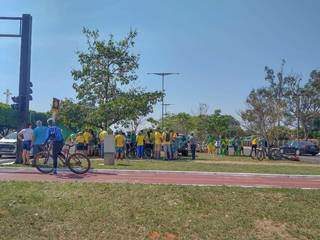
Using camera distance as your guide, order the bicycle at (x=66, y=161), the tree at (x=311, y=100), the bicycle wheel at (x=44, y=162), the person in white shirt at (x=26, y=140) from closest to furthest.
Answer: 1. the bicycle at (x=66, y=161)
2. the bicycle wheel at (x=44, y=162)
3. the person in white shirt at (x=26, y=140)
4. the tree at (x=311, y=100)

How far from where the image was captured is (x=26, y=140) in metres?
19.8

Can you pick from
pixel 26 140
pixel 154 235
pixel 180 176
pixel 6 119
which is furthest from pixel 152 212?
pixel 6 119

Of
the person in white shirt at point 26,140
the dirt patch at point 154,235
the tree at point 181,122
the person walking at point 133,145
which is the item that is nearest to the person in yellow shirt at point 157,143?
the person walking at point 133,145

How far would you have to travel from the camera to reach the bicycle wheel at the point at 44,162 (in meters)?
15.7

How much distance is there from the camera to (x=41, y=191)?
11.3 meters

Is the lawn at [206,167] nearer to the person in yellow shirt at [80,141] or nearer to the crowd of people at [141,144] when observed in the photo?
the person in yellow shirt at [80,141]

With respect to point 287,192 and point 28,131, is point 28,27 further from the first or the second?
point 287,192

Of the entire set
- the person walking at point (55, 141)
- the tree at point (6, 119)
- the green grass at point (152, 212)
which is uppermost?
the tree at point (6, 119)

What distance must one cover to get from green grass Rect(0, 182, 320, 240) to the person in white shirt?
25.4 ft

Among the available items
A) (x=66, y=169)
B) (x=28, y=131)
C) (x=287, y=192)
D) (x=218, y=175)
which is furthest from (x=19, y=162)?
(x=287, y=192)

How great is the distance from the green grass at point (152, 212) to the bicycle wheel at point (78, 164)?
333 cm

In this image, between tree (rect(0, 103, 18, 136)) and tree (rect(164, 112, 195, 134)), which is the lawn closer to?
tree (rect(164, 112, 195, 134))

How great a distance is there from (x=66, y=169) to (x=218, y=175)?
5444 mm

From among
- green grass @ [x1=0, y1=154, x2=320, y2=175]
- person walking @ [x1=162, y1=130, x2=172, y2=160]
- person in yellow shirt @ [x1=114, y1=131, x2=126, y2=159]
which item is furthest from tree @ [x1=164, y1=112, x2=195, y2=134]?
green grass @ [x1=0, y1=154, x2=320, y2=175]
